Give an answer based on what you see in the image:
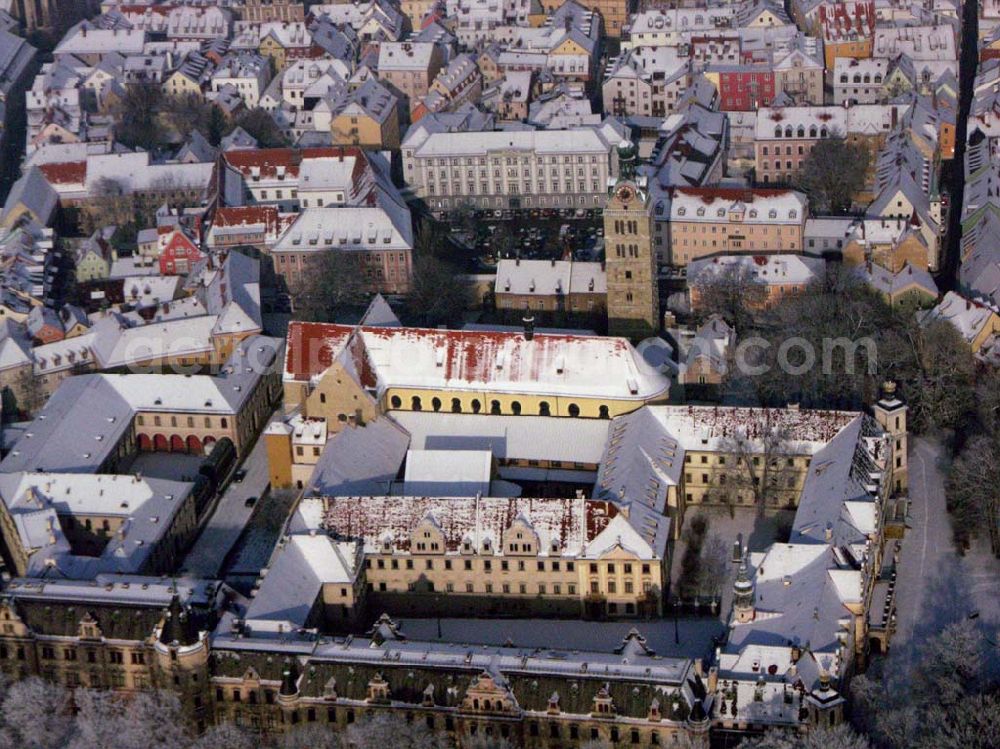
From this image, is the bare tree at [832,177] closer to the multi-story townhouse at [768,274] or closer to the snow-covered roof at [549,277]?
the multi-story townhouse at [768,274]

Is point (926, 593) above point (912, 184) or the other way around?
the other way around

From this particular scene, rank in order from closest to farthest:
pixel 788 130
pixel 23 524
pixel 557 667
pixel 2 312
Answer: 1. pixel 557 667
2. pixel 23 524
3. pixel 2 312
4. pixel 788 130

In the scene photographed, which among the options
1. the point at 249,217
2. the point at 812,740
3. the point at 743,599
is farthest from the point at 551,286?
the point at 812,740

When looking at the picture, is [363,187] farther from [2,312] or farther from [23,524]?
[23,524]

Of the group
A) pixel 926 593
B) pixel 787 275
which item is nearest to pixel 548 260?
pixel 787 275

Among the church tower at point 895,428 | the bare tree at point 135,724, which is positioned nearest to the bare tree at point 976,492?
the church tower at point 895,428
